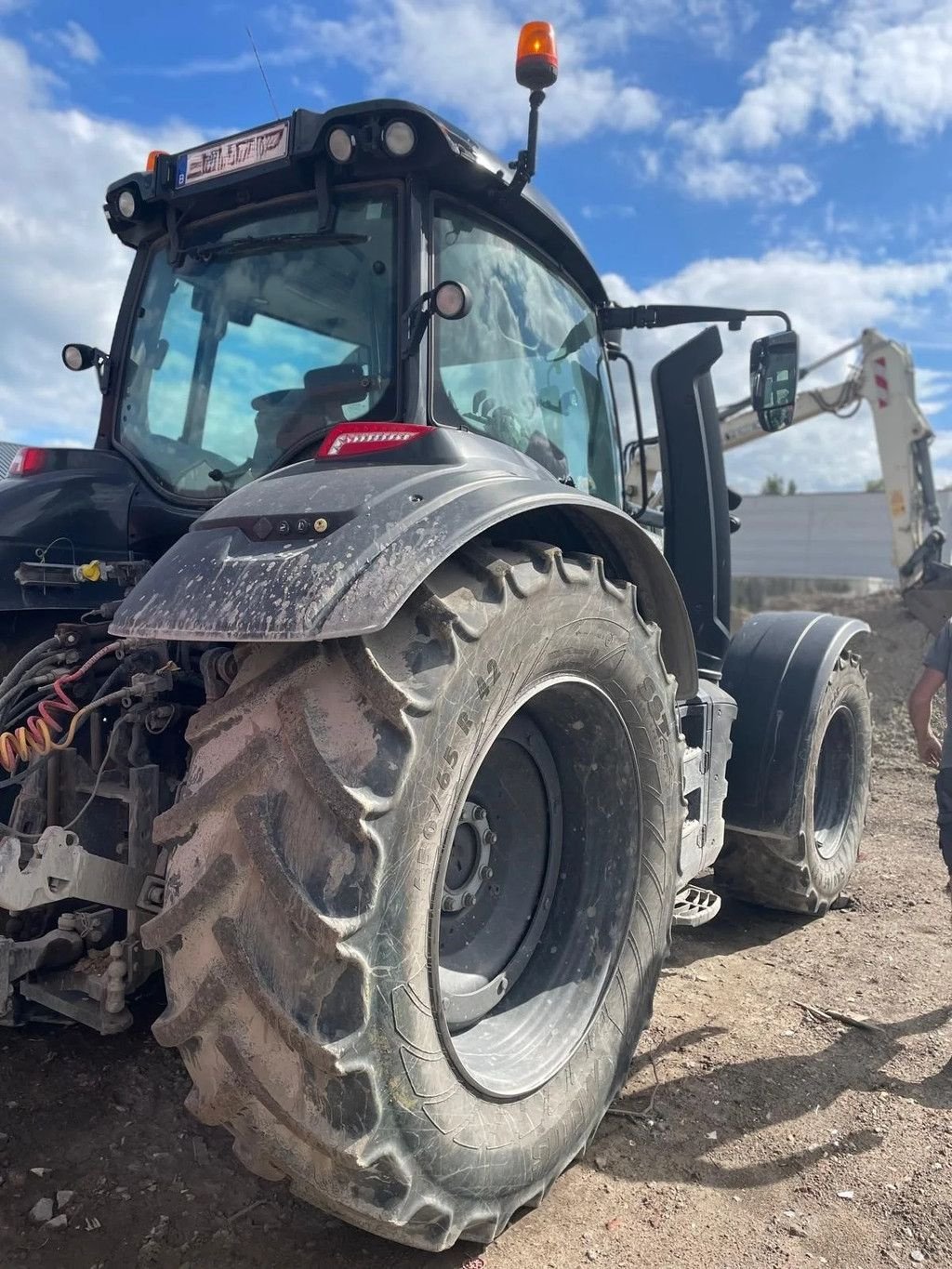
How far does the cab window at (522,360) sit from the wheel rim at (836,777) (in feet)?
6.38

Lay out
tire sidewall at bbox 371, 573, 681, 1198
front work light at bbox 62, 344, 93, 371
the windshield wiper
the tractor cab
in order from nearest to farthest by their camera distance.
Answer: tire sidewall at bbox 371, 573, 681, 1198 < the tractor cab < the windshield wiper < front work light at bbox 62, 344, 93, 371

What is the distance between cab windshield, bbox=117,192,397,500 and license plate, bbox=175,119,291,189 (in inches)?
5.9

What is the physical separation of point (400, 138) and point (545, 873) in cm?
199

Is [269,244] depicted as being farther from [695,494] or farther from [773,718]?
[773,718]

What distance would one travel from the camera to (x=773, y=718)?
406 centimetres

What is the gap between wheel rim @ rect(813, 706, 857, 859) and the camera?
15.8 feet

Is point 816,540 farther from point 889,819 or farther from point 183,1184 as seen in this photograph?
point 183,1184

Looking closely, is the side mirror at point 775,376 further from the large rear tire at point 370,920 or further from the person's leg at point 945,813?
the large rear tire at point 370,920

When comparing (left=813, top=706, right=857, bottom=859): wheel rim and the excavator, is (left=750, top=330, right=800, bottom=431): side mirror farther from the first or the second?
the excavator

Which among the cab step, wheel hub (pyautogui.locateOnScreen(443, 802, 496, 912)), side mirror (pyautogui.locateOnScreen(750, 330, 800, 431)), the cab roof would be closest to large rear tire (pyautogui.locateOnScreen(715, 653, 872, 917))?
the cab step

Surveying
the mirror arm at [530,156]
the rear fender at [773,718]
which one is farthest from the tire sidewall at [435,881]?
the rear fender at [773,718]

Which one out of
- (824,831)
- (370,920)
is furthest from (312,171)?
(824,831)

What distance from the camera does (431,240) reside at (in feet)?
8.51

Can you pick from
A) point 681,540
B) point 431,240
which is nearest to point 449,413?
point 431,240
